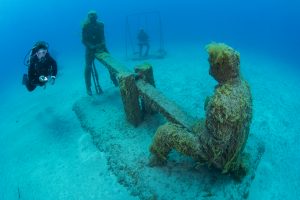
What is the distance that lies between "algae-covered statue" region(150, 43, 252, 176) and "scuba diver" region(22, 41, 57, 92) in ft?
11.1

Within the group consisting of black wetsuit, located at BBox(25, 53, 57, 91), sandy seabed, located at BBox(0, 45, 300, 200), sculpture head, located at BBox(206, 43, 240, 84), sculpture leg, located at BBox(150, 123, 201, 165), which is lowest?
sandy seabed, located at BBox(0, 45, 300, 200)

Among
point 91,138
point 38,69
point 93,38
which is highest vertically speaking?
point 93,38

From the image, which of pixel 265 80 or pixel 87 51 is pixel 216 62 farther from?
pixel 265 80

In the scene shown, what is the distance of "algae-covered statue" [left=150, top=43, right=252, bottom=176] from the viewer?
4.12 metres

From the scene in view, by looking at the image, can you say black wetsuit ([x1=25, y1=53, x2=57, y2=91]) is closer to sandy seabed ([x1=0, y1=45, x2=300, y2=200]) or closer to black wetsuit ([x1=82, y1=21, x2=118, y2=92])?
sandy seabed ([x1=0, y1=45, x2=300, y2=200])

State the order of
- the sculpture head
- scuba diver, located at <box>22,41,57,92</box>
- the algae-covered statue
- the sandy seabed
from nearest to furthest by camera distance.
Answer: the sculpture head, the algae-covered statue, the sandy seabed, scuba diver, located at <box>22,41,57,92</box>

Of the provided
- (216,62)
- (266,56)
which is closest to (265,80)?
(266,56)

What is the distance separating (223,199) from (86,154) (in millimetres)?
3455

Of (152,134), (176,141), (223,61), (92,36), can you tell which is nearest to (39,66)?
(92,36)

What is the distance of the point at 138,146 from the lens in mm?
6352

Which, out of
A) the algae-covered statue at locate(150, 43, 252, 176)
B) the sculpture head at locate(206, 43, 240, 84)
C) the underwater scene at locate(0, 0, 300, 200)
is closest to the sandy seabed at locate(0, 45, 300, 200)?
the underwater scene at locate(0, 0, 300, 200)

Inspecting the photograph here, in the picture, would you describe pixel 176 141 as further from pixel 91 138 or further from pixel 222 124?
pixel 91 138

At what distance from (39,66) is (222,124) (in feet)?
14.7

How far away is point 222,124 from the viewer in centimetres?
423
